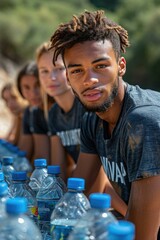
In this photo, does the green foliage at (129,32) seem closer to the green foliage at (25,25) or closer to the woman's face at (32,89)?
the green foliage at (25,25)

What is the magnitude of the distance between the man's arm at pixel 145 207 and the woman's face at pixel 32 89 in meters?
2.75

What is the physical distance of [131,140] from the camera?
214 cm

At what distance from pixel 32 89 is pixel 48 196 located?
8.29 feet

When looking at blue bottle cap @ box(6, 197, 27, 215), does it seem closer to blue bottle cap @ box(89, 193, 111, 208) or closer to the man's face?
blue bottle cap @ box(89, 193, 111, 208)

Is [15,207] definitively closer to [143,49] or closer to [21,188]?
[21,188]

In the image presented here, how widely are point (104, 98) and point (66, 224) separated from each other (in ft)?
2.02

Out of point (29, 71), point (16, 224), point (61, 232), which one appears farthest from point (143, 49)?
point (16, 224)

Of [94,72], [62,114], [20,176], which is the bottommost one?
[20,176]

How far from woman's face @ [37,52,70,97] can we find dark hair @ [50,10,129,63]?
1.27 m

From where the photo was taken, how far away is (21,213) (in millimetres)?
1606

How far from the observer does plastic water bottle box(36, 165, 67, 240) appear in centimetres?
224

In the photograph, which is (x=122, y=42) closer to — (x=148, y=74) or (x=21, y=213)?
(x=21, y=213)

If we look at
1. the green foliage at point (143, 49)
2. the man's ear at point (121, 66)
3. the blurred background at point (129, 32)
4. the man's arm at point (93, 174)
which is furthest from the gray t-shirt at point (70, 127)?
the green foliage at point (143, 49)

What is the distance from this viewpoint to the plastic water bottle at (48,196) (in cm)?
224
